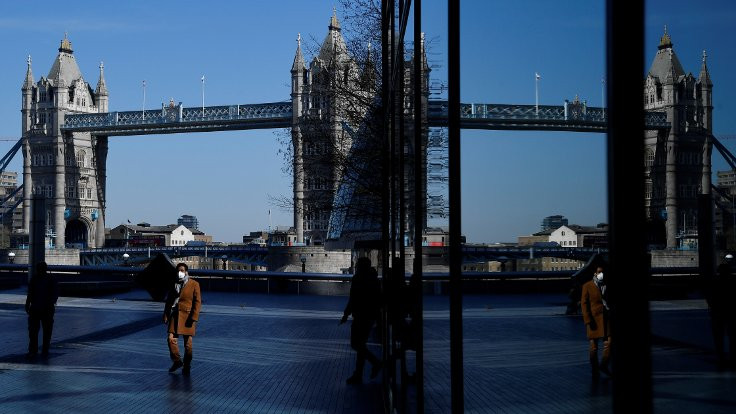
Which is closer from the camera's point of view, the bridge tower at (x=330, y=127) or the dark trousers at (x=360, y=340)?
the dark trousers at (x=360, y=340)

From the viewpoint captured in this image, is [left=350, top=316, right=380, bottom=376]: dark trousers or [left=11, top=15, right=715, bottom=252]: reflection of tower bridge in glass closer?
[left=350, top=316, right=380, bottom=376]: dark trousers

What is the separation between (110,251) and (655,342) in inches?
2993

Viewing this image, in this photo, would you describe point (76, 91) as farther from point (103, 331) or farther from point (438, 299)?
point (438, 299)

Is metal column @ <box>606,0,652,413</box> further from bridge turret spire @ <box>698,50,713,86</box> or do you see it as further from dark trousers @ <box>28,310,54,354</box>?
dark trousers @ <box>28,310,54,354</box>

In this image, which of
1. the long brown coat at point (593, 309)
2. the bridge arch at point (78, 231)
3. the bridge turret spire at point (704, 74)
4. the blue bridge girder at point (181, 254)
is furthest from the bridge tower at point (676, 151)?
the bridge arch at point (78, 231)

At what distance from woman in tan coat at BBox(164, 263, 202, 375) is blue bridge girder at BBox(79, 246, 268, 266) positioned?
5445 centimetres

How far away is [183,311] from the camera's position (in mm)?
8984

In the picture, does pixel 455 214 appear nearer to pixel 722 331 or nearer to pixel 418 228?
pixel 418 228

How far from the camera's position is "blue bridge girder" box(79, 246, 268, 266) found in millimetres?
65812

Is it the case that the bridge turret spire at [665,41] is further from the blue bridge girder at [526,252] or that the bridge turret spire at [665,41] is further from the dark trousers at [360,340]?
the dark trousers at [360,340]

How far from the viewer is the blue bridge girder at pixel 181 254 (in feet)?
216

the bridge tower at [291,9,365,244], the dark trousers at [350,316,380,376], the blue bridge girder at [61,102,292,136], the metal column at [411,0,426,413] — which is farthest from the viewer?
the blue bridge girder at [61,102,292,136]

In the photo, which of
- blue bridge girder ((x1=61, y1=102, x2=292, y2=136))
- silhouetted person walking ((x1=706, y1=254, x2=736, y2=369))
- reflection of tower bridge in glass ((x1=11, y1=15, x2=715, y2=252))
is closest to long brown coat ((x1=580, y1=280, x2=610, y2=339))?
silhouetted person walking ((x1=706, y1=254, x2=736, y2=369))

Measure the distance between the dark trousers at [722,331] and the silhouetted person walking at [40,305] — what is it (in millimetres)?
10541
